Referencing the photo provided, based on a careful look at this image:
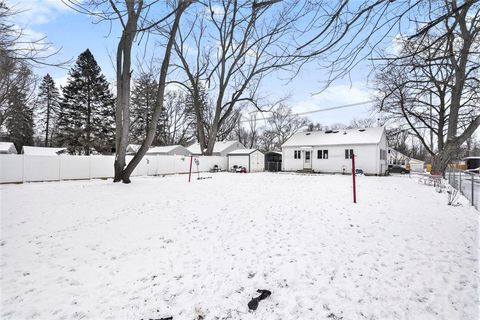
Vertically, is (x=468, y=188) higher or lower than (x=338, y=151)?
lower

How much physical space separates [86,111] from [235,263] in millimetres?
29755

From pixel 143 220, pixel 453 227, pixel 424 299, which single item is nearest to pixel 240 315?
pixel 424 299

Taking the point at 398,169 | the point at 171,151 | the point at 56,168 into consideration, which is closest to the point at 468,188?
the point at 398,169

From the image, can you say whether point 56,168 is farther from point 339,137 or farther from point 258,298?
point 339,137

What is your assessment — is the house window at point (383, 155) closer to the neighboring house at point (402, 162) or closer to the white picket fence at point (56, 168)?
the white picket fence at point (56, 168)

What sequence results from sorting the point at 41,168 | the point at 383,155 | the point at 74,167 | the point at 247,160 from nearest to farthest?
the point at 41,168
the point at 74,167
the point at 383,155
the point at 247,160

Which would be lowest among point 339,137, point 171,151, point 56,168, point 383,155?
point 56,168

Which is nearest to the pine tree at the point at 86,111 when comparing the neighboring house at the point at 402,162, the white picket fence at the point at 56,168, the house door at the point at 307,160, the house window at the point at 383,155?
the white picket fence at the point at 56,168

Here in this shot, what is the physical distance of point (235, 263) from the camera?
147 inches

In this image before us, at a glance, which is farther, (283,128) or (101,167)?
(283,128)

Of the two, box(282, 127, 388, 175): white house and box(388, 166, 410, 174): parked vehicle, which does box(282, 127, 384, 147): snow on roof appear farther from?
box(388, 166, 410, 174): parked vehicle

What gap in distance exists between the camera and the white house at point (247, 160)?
26719mm

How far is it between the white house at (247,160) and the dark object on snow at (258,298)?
2358 centimetres

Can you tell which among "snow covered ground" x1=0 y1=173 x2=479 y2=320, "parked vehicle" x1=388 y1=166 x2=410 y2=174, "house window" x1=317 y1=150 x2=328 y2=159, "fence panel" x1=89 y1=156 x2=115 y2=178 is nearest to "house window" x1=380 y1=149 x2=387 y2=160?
"house window" x1=317 y1=150 x2=328 y2=159
